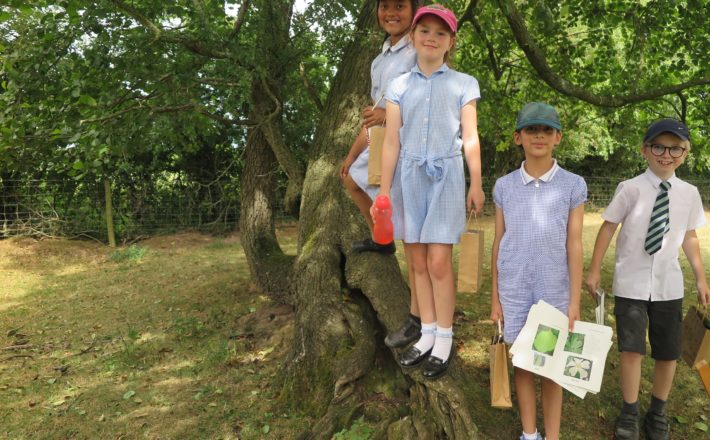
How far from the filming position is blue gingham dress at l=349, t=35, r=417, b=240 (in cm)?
267

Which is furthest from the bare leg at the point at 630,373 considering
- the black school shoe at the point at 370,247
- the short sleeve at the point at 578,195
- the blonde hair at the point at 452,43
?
the blonde hair at the point at 452,43

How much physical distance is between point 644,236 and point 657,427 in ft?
4.25

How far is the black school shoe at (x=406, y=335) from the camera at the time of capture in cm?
283

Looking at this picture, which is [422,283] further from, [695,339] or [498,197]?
[695,339]

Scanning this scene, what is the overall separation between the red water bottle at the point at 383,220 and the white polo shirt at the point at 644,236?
1388 millimetres

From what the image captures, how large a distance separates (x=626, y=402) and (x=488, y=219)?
12.8m

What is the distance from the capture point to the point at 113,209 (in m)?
11.3

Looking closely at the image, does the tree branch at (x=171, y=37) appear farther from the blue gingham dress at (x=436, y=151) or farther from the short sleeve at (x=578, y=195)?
the short sleeve at (x=578, y=195)

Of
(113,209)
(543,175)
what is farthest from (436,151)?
(113,209)

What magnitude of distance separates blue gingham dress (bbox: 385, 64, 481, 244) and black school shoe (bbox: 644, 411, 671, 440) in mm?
1954

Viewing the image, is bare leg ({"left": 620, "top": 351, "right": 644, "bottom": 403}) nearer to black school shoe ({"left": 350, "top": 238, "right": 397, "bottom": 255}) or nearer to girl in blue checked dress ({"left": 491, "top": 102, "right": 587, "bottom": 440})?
girl in blue checked dress ({"left": 491, "top": 102, "right": 587, "bottom": 440})

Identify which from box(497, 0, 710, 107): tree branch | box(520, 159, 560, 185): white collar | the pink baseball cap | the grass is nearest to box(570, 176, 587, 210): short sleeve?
box(520, 159, 560, 185): white collar

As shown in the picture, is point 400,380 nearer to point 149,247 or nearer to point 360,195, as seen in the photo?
point 360,195

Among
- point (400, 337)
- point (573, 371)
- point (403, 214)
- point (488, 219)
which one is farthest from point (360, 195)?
point (488, 219)
